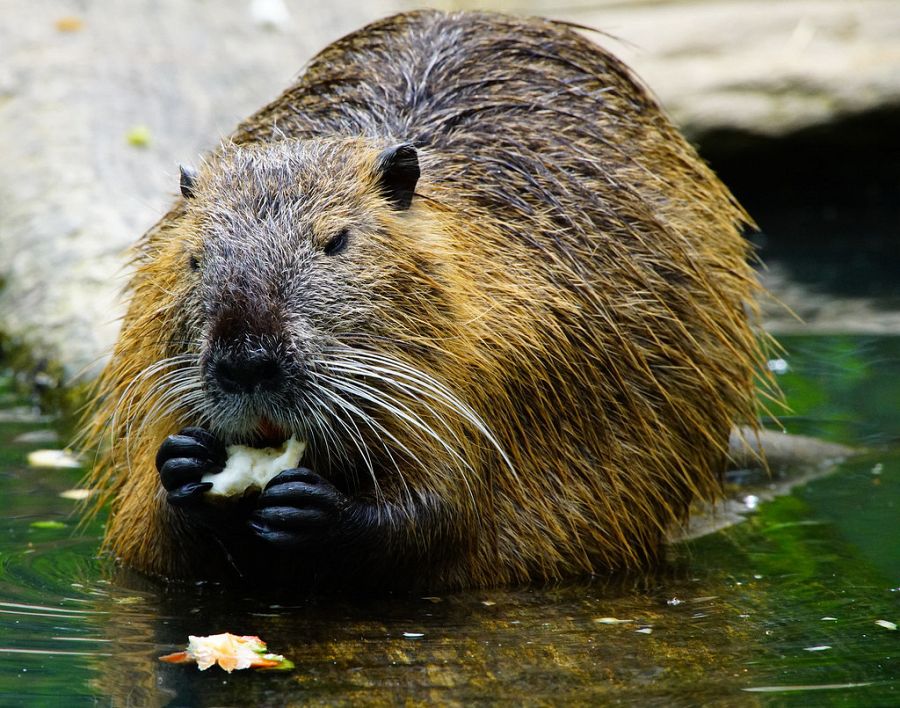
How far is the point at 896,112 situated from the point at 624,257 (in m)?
4.95

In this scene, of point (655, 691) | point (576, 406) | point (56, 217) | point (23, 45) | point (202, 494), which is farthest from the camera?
point (23, 45)

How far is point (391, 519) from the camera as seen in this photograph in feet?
14.4

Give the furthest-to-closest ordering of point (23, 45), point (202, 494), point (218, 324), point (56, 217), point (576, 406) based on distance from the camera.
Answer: point (23, 45), point (56, 217), point (576, 406), point (202, 494), point (218, 324)

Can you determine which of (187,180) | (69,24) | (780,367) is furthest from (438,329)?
(69,24)

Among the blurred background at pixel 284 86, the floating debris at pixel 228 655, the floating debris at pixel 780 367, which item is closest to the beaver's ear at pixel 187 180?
the floating debris at pixel 228 655

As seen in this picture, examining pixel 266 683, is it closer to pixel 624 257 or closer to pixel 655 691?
pixel 655 691

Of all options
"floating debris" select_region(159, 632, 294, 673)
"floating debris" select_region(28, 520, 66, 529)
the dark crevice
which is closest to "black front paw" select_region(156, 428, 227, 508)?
"floating debris" select_region(159, 632, 294, 673)

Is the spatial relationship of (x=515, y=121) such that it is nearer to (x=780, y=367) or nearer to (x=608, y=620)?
(x=608, y=620)

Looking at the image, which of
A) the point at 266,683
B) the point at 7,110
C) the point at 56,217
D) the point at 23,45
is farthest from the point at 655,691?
the point at 23,45

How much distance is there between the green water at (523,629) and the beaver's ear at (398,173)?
46.7 inches

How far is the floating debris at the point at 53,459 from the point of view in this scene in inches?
241

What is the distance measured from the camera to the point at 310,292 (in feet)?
13.6

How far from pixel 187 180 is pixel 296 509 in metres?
1.09

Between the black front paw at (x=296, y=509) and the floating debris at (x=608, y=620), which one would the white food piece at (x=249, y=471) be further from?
the floating debris at (x=608, y=620)
